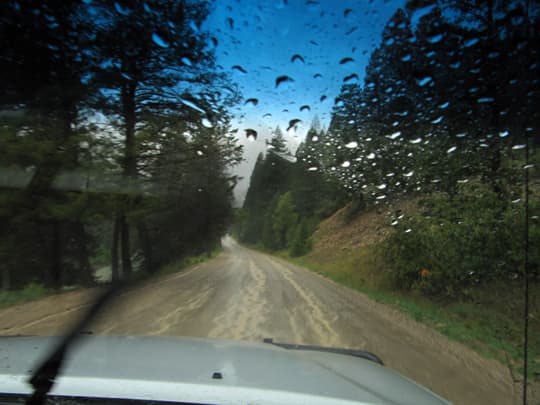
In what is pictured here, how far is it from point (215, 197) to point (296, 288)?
16.9ft

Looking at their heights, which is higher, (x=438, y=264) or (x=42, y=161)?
(x=42, y=161)

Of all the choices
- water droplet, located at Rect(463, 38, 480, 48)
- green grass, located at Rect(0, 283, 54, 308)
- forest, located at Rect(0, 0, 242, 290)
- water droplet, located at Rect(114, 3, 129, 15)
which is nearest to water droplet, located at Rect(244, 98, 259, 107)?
forest, located at Rect(0, 0, 242, 290)

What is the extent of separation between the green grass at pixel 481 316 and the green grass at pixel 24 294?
6428 mm

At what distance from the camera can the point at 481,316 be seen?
702 centimetres

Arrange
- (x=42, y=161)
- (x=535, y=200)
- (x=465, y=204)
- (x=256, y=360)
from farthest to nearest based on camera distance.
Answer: (x=465, y=204), (x=535, y=200), (x=42, y=161), (x=256, y=360)

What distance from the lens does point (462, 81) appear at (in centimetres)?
516

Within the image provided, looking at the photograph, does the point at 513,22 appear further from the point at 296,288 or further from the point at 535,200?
the point at 296,288

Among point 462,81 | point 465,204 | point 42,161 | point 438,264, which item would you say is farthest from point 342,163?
point 42,161

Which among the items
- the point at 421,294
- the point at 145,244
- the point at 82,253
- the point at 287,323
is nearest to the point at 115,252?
the point at 145,244

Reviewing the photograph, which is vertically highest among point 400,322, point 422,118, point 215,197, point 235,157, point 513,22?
point 513,22

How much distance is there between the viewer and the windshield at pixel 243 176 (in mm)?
3639

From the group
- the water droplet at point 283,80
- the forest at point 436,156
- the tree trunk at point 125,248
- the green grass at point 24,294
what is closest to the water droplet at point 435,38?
the forest at point 436,156

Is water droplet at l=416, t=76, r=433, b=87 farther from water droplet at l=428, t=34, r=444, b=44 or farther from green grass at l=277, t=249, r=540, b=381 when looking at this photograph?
green grass at l=277, t=249, r=540, b=381

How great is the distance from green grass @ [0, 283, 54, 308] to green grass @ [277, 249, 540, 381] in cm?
643
